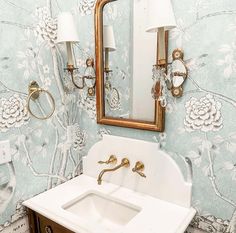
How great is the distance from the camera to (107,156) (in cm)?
125

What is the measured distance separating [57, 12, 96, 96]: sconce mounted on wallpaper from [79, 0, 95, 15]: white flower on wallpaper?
132mm

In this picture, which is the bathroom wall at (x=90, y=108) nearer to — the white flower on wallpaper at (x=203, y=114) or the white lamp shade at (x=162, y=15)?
the white flower on wallpaper at (x=203, y=114)

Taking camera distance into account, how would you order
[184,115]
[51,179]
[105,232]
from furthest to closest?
[51,179]
[184,115]
[105,232]

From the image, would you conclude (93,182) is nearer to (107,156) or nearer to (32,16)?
(107,156)

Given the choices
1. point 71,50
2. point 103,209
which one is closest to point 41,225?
point 103,209

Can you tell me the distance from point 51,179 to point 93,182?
0.24 meters

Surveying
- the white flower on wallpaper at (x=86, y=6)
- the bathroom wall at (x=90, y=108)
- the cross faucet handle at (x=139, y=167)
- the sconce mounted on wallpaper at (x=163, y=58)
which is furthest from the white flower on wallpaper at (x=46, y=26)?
the cross faucet handle at (x=139, y=167)

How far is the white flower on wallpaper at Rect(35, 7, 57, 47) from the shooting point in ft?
3.67

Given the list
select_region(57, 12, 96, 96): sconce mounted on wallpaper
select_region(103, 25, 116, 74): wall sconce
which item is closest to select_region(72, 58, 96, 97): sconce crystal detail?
select_region(57, 12, 96, 96): sconce mounted on wallpaper

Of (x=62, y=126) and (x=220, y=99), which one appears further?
(x=62, y=126)

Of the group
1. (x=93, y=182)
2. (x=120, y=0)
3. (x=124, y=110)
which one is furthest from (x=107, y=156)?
(x=120, y=0)

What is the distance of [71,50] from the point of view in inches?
45.7

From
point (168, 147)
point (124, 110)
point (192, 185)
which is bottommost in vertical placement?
point (192, 185)

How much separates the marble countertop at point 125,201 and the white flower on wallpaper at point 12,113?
1.28 ft
